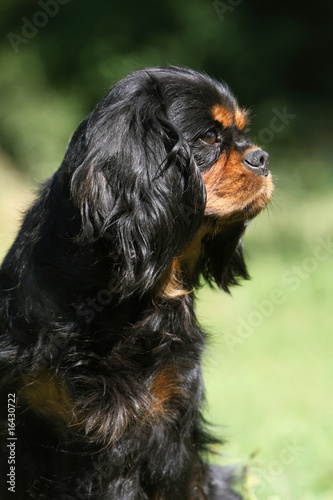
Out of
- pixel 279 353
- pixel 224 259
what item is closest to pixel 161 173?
pixel 224 259

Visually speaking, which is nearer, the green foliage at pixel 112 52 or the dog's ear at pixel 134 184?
the dog's ear at pixel 134 184

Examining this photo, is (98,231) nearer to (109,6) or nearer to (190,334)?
(190,334)

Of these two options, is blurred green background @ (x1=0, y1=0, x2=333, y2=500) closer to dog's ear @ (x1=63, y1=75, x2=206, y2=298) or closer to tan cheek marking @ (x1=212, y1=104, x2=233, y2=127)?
tan cheek marking @ (x1=212, y1=104, x2=233, y2=127)

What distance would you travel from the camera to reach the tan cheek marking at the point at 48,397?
300cm

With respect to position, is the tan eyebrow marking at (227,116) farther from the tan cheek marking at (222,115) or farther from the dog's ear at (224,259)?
the dog's ear at (224,259)

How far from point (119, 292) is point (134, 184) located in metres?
0.48

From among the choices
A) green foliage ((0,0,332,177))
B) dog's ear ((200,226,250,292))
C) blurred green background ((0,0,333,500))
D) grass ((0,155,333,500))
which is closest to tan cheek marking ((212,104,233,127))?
dog's ear ((200,226,250,292))

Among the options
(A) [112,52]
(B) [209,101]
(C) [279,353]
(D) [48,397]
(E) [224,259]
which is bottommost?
(C) [279,353]

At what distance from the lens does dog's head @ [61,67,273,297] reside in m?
2.92

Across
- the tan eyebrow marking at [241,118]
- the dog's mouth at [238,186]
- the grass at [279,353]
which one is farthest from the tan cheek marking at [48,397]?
the tan eyebrow marking at [241,118]

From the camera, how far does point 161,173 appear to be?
2.99 metres

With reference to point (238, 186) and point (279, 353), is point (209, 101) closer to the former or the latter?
point (238, 186)

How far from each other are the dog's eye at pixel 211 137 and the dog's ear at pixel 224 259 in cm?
52

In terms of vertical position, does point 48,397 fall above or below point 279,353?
above
